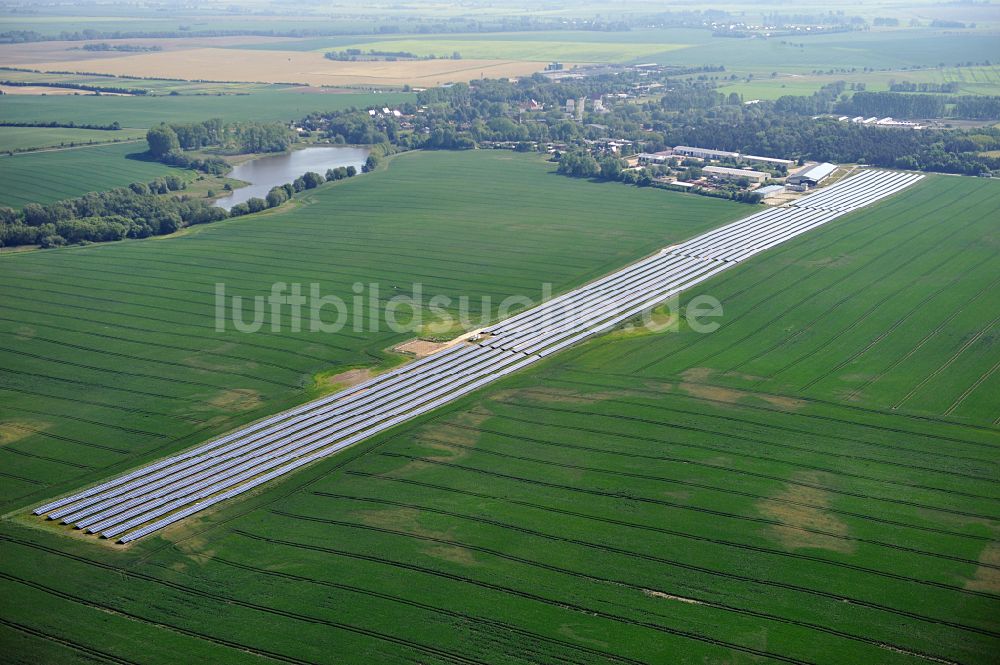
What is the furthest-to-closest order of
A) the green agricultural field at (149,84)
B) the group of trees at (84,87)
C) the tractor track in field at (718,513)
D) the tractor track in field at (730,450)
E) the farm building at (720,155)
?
1. the green agricultural field at (149,84)
2. the group of trees at (84,87)
3. the farm building at (720,155)
4. the tractor track in field at (730,450)
5. the tractor track in field at (718,513)

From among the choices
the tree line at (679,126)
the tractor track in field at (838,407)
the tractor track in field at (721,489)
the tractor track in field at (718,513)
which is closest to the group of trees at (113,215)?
the tree line at (679,126)

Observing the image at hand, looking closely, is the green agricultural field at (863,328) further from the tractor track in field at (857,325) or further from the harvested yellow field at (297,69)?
the harvested yellow field at (297,69)

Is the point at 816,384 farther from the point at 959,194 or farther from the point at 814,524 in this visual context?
the point at 959,194

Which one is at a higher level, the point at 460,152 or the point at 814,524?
the point at 460,152

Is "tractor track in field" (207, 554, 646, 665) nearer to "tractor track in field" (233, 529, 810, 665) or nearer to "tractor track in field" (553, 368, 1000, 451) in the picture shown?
"tractor track in field" (233, 529, 810, 665)

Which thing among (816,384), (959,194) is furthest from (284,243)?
(959,194)

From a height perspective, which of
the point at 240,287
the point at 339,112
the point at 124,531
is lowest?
A: the point at 124,531

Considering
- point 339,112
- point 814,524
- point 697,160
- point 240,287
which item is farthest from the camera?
point 339,112
